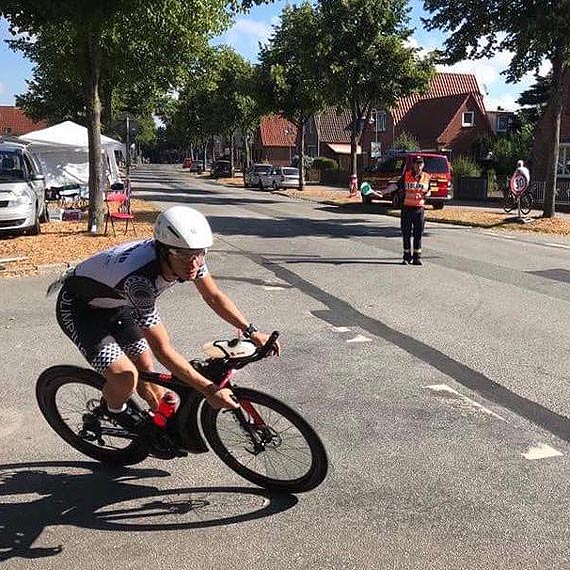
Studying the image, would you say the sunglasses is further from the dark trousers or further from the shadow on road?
the dark trousers

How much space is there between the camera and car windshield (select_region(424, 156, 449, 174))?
958 inches

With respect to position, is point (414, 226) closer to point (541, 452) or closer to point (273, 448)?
point (541, 452)

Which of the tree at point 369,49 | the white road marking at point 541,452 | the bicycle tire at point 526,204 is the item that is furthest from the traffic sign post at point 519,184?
the white road marking at point 541,452

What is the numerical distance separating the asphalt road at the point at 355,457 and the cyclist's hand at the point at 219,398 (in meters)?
0.59

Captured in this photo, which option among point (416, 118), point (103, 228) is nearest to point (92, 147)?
point (103, 228)

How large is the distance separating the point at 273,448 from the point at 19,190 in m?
12.0

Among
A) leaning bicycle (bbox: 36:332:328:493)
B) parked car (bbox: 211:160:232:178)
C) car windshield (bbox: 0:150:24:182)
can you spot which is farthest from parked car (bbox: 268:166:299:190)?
leaning bicycle (bbox: 36:332:328:493)

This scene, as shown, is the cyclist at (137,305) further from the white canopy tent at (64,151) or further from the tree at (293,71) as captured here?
the tree at (293,71)

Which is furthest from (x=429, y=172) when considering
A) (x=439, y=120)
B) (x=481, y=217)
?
(x=439, y=120)

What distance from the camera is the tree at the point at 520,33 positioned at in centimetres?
1677

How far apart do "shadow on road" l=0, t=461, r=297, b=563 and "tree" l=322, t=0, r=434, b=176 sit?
26203mm

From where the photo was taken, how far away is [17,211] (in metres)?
13.9

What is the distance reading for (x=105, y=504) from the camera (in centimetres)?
367

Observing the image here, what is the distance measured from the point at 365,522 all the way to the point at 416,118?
183 feet
